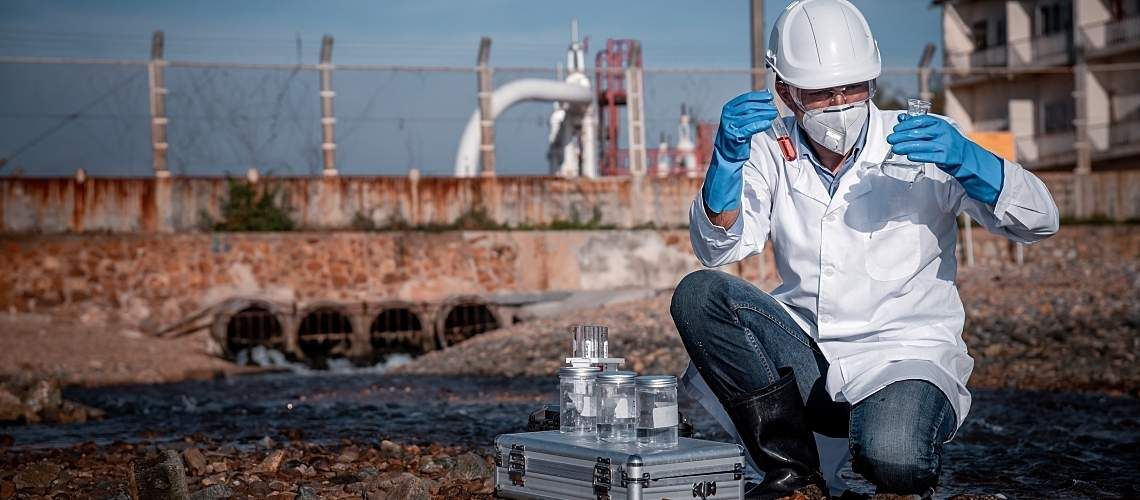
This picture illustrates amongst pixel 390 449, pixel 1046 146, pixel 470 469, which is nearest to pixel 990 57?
pixel 1046 146

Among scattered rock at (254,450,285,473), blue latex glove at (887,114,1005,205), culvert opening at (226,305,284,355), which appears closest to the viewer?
blue latex glove at (887,114,1005,205)

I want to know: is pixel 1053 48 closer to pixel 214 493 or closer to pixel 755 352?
pixel 755 352

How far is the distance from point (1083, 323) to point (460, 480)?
7.96 m

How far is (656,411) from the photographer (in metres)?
3.15

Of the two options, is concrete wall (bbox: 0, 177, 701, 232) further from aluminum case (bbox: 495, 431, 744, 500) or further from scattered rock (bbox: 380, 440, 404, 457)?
aluminum case (bbox: 495, 431, 744, 500)

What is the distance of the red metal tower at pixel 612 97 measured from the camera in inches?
683

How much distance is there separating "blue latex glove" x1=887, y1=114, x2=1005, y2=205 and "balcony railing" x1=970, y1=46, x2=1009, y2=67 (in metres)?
31.9

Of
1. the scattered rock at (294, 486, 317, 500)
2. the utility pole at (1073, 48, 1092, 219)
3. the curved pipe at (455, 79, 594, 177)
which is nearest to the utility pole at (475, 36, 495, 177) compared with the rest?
the curved pipe at (455, 79, 594, 177)

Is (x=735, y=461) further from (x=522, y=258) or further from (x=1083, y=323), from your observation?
(x=522, y=258)

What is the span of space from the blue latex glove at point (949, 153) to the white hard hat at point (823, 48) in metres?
0.25

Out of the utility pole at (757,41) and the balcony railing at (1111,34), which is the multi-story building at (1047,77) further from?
the utility pole at (757,41)

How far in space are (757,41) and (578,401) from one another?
598 inches

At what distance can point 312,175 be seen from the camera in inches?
628

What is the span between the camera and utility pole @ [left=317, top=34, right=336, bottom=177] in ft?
52.4
